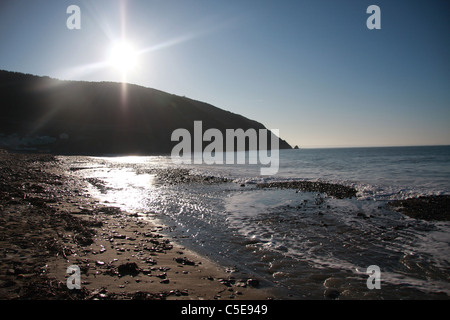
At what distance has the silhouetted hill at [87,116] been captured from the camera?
73.4 metres

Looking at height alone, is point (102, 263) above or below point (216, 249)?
above

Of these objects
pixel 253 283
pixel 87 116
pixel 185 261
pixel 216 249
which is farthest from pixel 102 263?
pixel 87 116

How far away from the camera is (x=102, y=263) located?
604 centimetres

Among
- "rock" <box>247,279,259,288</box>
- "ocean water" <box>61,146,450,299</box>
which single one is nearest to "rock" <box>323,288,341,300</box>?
"ocean water" <box>61,146,450,299</box>

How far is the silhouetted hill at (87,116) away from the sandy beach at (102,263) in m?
68.2

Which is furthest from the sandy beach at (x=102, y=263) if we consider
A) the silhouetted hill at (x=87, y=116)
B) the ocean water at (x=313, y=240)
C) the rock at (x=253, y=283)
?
the silhouetted hill at (x=87, y=116)

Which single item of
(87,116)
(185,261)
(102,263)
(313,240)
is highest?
(87,116)

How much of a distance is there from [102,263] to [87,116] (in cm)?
10713

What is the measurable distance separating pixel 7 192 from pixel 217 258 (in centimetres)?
1163

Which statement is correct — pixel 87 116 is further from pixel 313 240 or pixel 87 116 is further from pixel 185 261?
pixel 313 240

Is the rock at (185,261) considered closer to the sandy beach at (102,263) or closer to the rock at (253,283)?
the sandy beach at (102,263)

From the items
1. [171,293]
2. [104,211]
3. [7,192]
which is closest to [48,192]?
[7,192]
